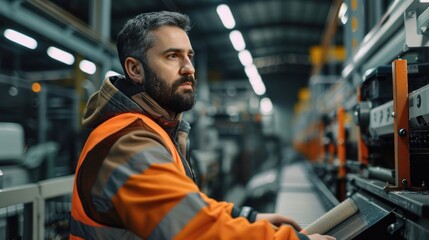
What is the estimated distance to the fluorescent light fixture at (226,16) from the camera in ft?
36.6

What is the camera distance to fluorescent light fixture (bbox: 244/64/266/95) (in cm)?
2022

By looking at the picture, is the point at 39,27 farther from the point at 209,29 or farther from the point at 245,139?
the point at 209,29

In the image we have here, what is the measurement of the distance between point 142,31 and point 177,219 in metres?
0.86

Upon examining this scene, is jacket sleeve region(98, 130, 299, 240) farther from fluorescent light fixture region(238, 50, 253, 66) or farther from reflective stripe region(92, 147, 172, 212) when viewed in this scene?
fluorescent light fixture region(238, 50, 253, 66)

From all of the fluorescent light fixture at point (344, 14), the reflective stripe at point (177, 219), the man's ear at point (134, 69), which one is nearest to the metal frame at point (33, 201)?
the man's ear at point (134, 69)

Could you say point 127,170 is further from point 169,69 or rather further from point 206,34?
point 206,34

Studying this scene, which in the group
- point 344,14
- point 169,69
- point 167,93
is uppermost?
point 344,14

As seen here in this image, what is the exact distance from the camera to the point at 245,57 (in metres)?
18.1

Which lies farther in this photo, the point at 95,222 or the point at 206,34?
the point at 206,34

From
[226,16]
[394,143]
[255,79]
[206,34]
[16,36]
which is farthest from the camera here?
[255,79]

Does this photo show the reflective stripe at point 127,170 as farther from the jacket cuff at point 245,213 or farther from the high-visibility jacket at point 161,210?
the jacket cuff at point 245,213

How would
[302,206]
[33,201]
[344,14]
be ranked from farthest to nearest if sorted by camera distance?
[344,14] < [302,206] < [33,201]

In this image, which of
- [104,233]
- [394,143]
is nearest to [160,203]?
[104,233]

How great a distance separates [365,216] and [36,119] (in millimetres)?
5915
